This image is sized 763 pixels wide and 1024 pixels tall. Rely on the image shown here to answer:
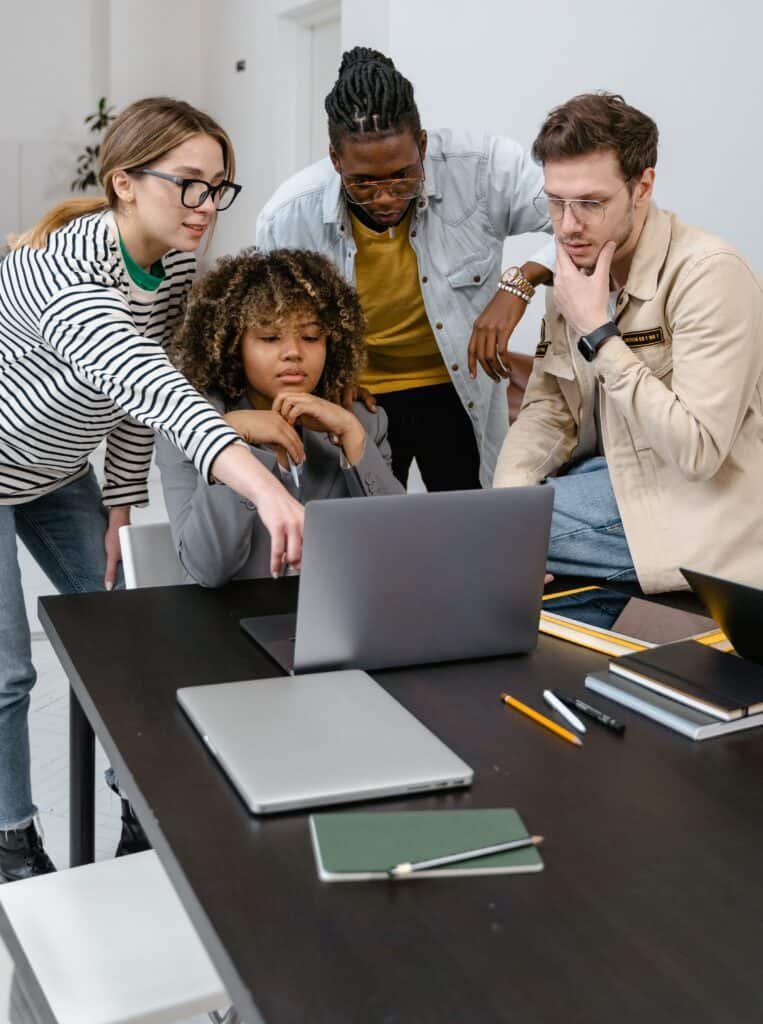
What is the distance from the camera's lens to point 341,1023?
601 mm

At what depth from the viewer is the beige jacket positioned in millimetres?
1489

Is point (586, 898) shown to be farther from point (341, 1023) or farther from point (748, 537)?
point (748, 537)

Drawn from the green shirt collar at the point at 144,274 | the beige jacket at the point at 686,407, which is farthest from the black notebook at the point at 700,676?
the green shirt collar at the point at 144,274

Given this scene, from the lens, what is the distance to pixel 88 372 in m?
1.39

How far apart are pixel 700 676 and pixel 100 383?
0.80m

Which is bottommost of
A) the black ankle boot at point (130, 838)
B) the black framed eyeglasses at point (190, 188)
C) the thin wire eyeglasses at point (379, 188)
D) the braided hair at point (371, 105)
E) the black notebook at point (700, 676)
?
the black ankle boot at point (130, 838)

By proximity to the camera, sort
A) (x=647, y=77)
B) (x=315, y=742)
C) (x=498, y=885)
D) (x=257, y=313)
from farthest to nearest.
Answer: (x=647, y=77), (x=257, y=313), (x=315, y=742), (x=498, y=885)

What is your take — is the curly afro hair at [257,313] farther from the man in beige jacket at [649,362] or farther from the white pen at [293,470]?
the man in beige jacket at [649,362]

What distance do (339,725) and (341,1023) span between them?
0.36 meters

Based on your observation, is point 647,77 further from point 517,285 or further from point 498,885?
point 498,885

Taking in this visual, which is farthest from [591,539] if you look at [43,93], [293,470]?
[43,93]

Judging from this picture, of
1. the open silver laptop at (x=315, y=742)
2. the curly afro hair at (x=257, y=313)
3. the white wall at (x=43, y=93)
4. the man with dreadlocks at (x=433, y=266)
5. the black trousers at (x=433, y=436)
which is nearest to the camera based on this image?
the open silver laptop at (x=315, y=742)

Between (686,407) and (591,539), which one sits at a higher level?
(686,407)

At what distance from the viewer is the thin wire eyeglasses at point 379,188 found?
193cm
